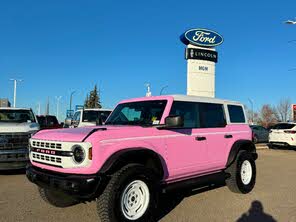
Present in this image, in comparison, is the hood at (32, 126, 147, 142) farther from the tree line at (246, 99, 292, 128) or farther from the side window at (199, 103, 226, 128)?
the tree line at (246, 99, 292, 128)

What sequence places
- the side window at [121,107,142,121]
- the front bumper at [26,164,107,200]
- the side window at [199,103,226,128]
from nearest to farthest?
the front bumper at [26,164,107,200] → the side window at [121,107,142,121] → the side window at [199,103,226,128]

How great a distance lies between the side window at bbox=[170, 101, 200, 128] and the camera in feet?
22.6

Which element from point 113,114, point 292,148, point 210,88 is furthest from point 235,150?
point 210,88

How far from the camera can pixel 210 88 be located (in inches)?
1006

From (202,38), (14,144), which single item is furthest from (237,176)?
(202,38)

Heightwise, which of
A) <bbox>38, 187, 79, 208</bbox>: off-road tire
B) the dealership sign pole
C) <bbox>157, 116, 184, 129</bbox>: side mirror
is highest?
the dealership sign pole

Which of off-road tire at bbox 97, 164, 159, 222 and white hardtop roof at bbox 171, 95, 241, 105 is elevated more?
white hardtop roof at bbox 171, 95, 241, 105

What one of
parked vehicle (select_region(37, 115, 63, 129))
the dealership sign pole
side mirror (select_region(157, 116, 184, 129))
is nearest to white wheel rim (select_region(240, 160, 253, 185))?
side mirror (select_region(157, 116, 184, 129))

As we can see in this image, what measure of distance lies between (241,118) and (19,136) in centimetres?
583

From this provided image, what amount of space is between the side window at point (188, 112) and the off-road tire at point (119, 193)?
4.89ft

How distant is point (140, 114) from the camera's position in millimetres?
6848

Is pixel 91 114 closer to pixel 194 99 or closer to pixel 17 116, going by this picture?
pixel 17 116

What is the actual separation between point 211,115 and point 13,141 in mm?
5495

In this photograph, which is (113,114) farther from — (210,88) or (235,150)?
(210,88)
